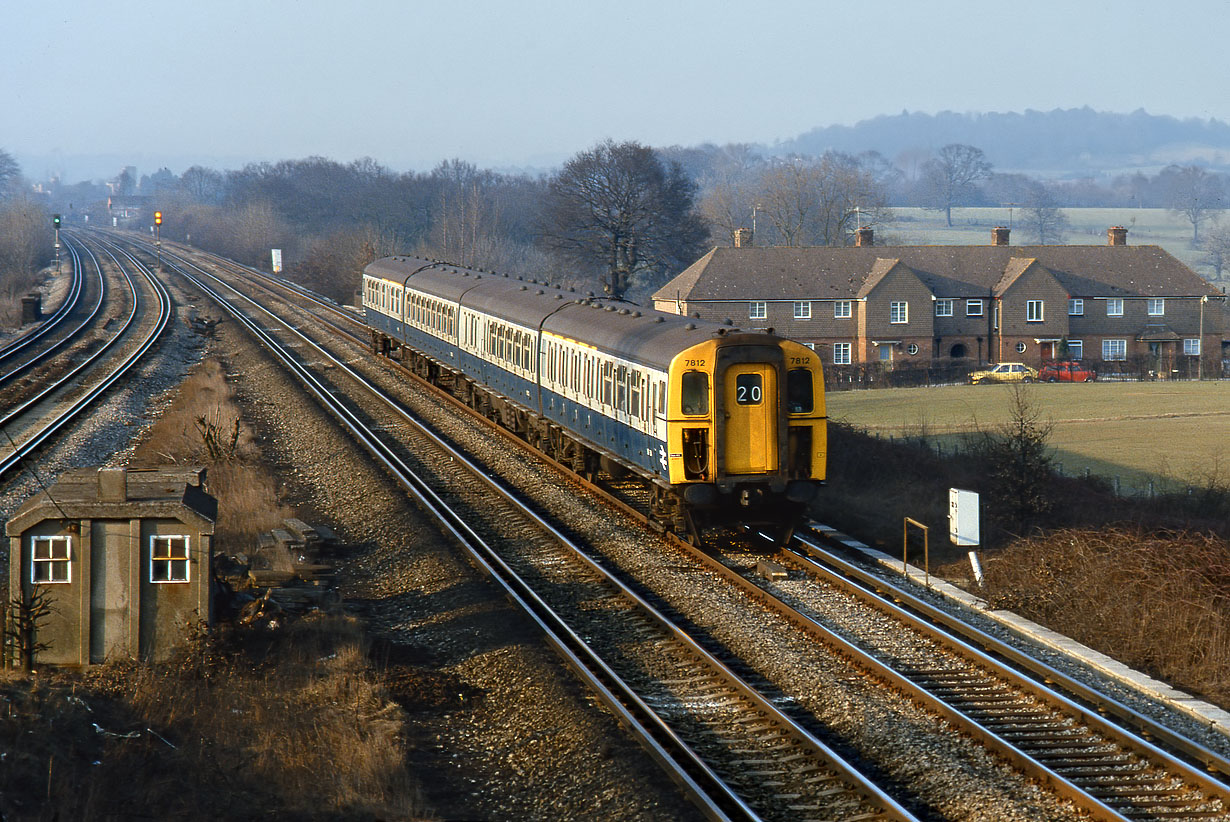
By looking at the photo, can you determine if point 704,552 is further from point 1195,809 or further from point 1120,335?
point 1120,335

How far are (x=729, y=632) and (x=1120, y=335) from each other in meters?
61.4

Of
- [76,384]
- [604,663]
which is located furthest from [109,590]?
[76,384]

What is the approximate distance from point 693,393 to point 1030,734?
23.3 feet

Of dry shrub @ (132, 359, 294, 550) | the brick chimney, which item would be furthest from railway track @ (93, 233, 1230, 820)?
dry shrub @ (132, 359, 294, 550)

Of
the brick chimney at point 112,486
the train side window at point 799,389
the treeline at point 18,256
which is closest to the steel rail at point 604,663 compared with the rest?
the train side window at point 799,389

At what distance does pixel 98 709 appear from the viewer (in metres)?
10.8

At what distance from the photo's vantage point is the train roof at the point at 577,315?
17.5 meters

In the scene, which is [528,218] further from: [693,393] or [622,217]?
[693,393]

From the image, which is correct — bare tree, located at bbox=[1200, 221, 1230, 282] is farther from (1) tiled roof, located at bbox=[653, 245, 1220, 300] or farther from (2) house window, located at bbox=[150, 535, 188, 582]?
(2) house window, located at bbox=[150, 535, 188, 582]

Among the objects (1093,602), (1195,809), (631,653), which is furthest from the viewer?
(1093,602)

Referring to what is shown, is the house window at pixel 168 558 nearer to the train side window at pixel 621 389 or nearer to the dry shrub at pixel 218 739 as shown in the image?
the dry shrub at pixel 218 739

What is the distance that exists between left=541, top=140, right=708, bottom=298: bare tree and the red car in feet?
84.4

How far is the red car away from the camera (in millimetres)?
64062

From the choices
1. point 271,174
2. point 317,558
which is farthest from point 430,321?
point 271,174
